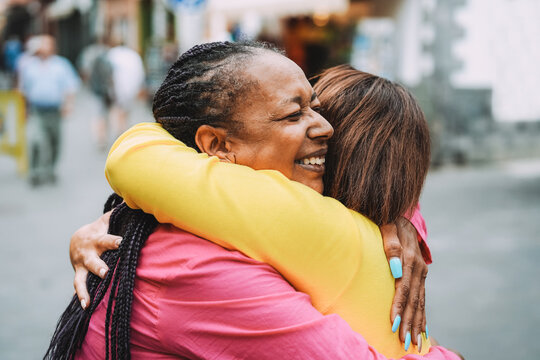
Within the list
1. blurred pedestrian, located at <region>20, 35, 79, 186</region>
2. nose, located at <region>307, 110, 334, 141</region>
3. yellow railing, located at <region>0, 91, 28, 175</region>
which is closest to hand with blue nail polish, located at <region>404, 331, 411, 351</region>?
nose, located at <region>307, 110, 334, 141</region>

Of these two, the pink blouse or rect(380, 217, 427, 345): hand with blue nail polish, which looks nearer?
the pink blouse

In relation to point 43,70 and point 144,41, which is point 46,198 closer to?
point 43,70

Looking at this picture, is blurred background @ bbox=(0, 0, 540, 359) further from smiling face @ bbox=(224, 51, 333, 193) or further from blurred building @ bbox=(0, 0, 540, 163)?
smiling face @ bbox=(224, 51, 333, 193)

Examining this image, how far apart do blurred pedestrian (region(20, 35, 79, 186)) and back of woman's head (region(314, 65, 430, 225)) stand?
8050 mm

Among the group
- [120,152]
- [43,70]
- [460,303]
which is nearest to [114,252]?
[120,152]

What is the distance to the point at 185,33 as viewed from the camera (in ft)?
34.0

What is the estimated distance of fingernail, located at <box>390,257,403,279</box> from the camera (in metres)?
1.57

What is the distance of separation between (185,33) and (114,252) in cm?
917

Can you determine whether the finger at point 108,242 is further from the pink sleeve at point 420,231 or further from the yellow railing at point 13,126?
the yellow railing at point 13,126

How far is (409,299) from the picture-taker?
1616mm

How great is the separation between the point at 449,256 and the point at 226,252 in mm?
5024

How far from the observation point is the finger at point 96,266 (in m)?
1.61

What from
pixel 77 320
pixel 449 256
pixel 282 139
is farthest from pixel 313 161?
pixel 449 256

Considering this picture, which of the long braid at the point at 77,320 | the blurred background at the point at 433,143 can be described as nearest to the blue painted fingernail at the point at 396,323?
the long braid at the point at 77,320
